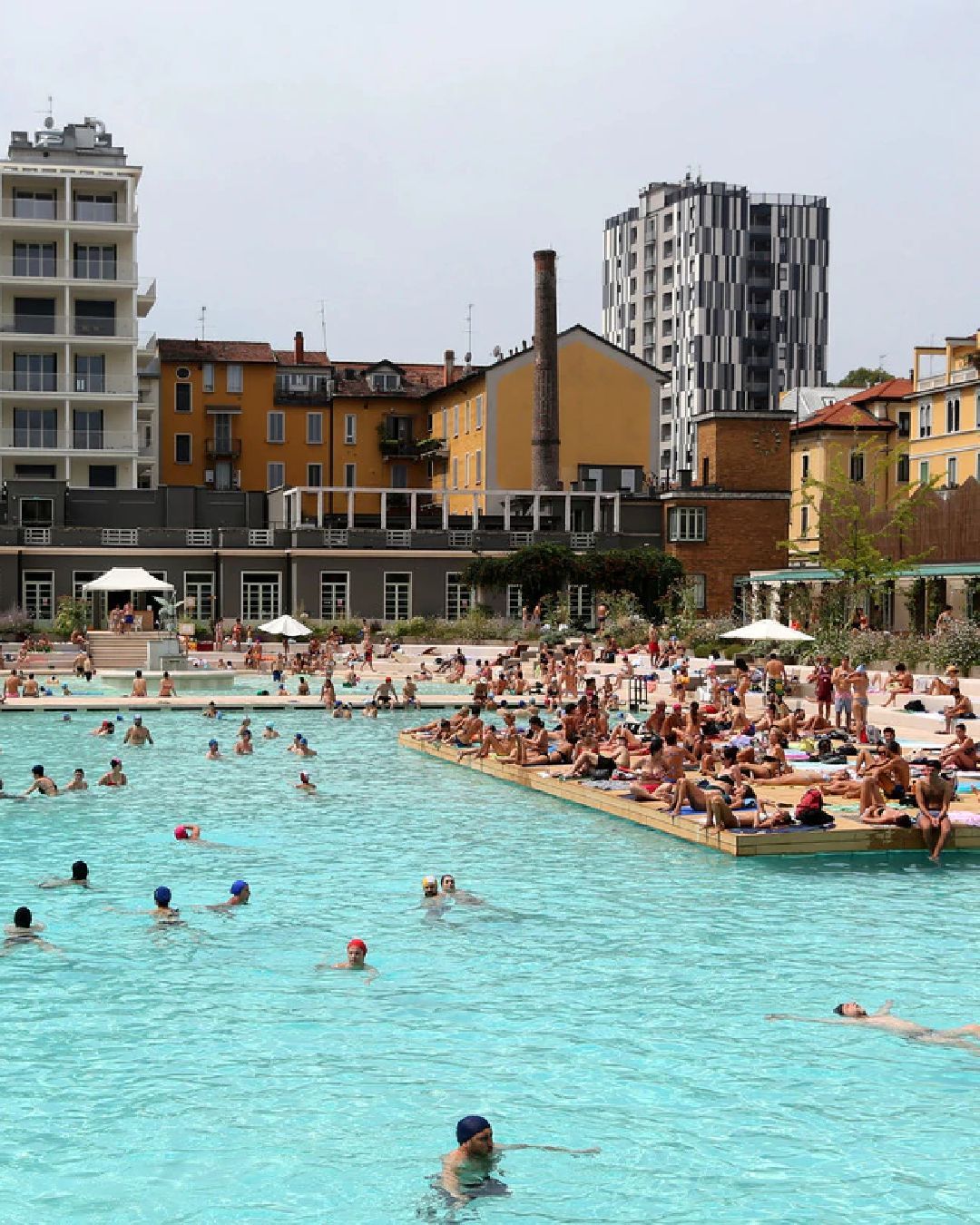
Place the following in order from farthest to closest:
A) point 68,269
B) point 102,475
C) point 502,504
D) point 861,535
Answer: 1. point 102,475
2. point 68,269
3. point 502,504
4. point 861,535

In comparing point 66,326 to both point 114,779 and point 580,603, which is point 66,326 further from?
point 114,779

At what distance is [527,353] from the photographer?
68.2 meters

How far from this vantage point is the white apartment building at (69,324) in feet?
219

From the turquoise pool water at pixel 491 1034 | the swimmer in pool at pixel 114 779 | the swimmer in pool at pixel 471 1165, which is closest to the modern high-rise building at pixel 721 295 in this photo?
the swimmer in pool at pixel 114 779

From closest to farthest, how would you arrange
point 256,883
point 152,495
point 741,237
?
point 256,883, point 152,495, point 741,237

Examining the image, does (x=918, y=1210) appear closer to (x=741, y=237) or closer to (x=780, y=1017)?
(x=780, y=1017)

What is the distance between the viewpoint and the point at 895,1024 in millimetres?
12656

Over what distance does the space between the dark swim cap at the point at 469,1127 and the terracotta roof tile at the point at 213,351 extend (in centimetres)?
6919

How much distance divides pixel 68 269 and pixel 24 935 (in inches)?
2246

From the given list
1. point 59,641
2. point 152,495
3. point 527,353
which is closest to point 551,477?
point 527,353

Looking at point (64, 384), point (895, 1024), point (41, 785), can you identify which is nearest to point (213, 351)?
point (64, 384)

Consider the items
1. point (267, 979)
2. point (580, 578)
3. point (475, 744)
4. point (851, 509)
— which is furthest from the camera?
point (580, 578)

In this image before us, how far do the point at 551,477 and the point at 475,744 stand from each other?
1409 inches

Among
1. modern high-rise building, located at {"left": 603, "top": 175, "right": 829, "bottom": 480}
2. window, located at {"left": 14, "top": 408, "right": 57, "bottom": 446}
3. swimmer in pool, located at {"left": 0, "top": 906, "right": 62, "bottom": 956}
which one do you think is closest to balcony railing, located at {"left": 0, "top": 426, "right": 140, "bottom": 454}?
window, located at {"left": 14, "top": 408, "right": 57, "bottom": 446}
